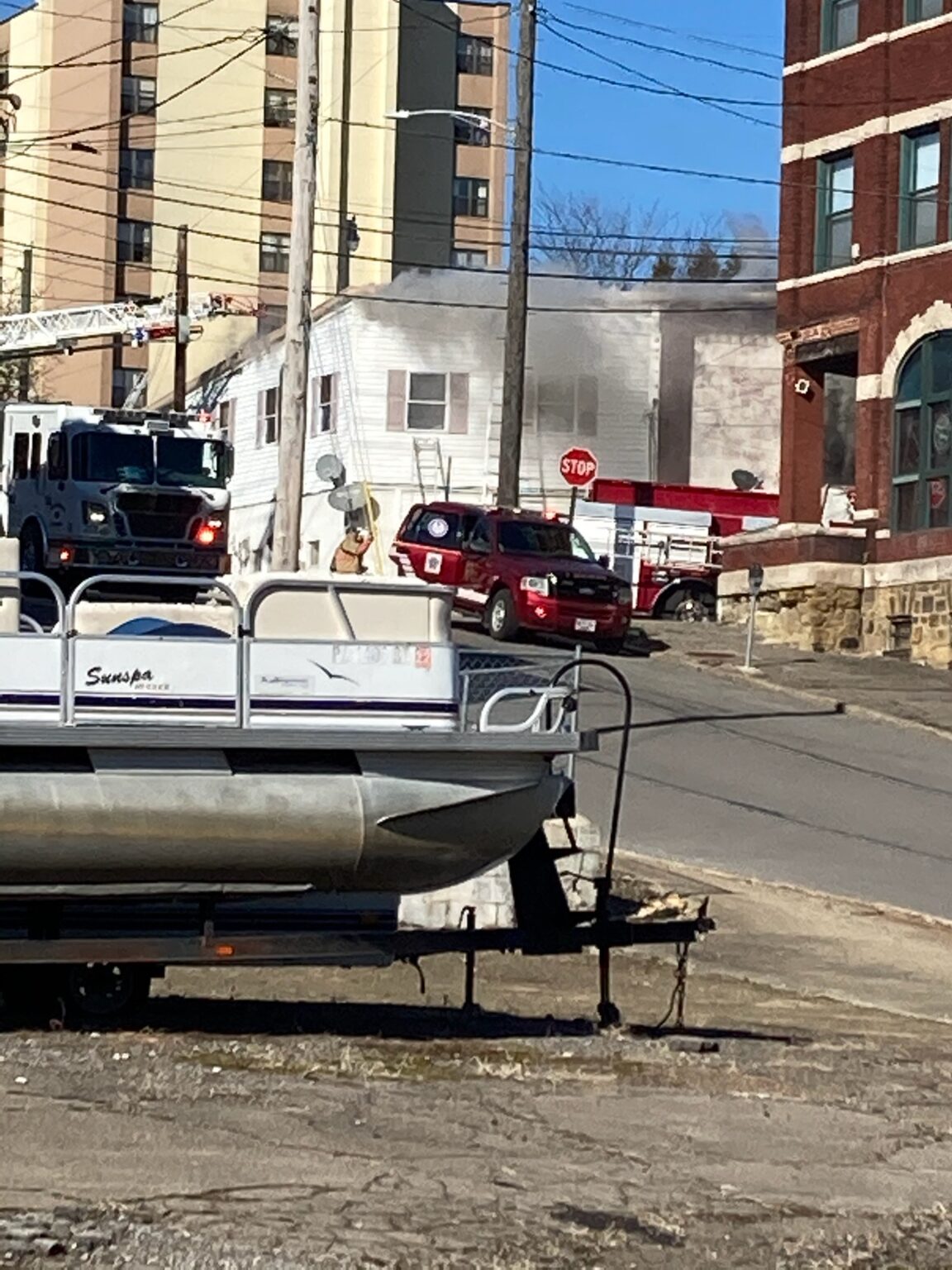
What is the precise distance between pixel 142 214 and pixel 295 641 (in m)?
75.0

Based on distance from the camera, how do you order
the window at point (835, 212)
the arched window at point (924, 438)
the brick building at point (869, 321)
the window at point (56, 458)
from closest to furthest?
the window at point (56, 458) → the arched window at point (924, 438) → the brick building at point (869, 321) → the window at point (835, 212)

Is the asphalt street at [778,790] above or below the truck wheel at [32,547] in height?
below

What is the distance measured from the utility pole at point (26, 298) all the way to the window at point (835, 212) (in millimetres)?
29941

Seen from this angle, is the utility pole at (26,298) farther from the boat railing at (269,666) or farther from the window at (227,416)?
the boat railing at (269,666)

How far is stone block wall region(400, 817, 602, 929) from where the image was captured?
15664 mm

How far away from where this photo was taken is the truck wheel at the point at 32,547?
32388 mm

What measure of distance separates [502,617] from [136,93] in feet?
182

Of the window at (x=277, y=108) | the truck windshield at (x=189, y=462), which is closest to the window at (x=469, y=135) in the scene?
the window at (x=277, y=108)

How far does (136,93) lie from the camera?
82.1 metres

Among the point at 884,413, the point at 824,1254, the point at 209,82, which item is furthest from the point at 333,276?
the point at 824,1254

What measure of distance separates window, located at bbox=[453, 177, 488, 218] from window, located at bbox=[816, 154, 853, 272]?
146ft

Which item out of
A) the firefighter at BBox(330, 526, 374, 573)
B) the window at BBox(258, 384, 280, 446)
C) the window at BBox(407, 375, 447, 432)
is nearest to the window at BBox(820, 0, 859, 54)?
the firefighter at BBox(330, 526, 374, 573)

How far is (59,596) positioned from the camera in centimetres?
1057

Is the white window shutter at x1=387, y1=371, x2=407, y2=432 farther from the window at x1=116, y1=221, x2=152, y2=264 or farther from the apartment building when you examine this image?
the window at x1=116, y1=221, x2=152, y2=264
